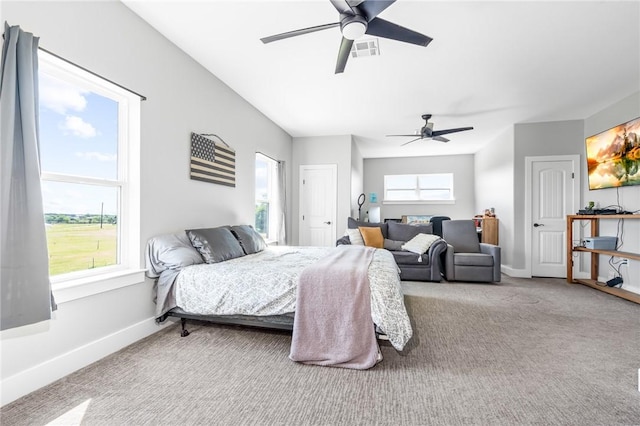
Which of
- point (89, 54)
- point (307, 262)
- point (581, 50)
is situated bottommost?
point (307, 262)

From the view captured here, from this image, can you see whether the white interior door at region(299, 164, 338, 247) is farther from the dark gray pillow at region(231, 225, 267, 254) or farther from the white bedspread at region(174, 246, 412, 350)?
the white bedspread at region(174, 246, 412, 350)

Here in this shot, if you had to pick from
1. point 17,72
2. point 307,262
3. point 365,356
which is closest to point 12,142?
point 17,72

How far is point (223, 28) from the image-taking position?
251 cm

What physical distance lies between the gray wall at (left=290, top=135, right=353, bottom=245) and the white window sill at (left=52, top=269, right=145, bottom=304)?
12.1 ft

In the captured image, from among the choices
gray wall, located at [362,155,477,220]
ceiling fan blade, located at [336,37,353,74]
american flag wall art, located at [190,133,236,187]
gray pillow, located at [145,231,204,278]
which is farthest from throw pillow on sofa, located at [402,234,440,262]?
gray pillow, located at [145,231,204,278]

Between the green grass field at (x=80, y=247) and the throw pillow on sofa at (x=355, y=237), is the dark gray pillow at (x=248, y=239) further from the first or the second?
the throw pillow on sofa at (x=355, y=237)

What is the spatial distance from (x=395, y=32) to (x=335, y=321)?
2.06m

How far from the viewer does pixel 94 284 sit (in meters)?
1.96

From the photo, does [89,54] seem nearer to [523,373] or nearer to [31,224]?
[31,224]

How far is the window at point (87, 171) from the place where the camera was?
6.12 ft

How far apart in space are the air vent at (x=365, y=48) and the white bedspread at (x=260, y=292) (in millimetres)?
2027

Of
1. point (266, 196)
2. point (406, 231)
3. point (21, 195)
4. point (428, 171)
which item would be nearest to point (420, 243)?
point (406, 231)

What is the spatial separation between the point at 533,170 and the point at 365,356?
492 centimetres

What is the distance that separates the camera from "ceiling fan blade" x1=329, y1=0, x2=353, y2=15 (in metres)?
1.75
